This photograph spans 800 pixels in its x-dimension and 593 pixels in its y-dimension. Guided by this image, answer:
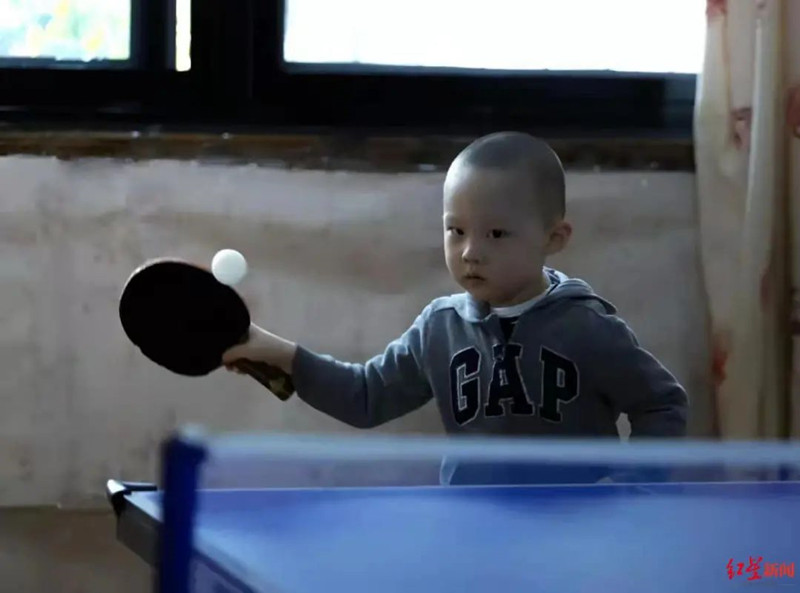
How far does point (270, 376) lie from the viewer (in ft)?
4.16

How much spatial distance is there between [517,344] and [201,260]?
0.44 metres

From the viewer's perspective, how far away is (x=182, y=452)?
1.88 ft

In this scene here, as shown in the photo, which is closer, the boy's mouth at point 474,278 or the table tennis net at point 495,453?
the table tennis net at point 495,453

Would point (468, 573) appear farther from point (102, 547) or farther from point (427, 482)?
point (102, 547)

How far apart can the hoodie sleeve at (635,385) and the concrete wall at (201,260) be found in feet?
0.99

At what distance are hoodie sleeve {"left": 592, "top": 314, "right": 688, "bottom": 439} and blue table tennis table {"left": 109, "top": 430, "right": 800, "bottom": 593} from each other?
30 centimetres

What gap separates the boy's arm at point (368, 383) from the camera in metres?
1.28

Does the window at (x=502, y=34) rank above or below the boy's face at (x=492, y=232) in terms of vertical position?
above

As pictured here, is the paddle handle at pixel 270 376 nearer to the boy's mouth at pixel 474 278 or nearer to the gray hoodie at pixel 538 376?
the gray hoodie at pixel 538 376

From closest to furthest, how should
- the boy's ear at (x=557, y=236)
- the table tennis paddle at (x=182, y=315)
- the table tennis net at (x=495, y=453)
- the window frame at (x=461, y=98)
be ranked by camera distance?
the table tennis net at (x=495, y=453) → the table tennis paddle at (x=182, y=315) → the boy's ear at (x=557, y=236) → the window frame at (x=461, y=98)

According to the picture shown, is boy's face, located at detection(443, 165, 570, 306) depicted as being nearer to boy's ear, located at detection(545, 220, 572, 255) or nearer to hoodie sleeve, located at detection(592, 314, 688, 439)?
boy's ear, located at detection(545, 220, 572, 255)
